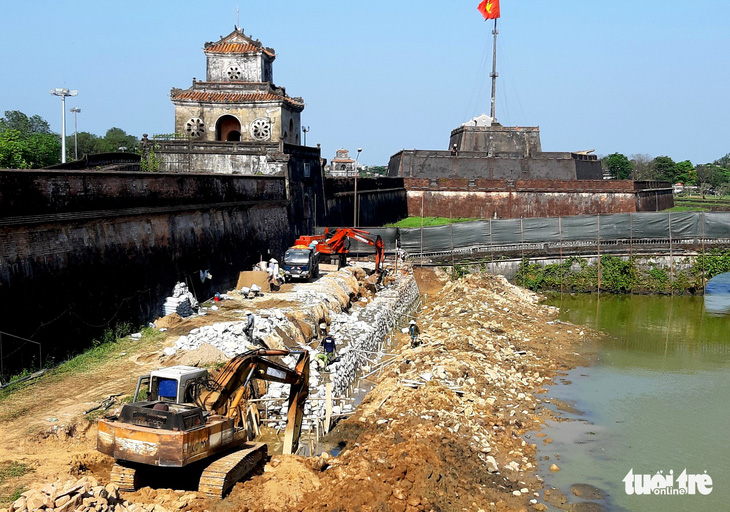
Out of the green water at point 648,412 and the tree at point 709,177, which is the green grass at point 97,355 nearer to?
the green water at point 648,412

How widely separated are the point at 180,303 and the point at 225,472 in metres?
11.8

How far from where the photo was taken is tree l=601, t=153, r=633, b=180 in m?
100

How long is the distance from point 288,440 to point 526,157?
43.5 m

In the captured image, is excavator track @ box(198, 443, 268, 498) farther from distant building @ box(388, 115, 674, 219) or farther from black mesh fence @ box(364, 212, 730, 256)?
distant building @ box(388, 115, 674, 219)

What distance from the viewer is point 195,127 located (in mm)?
36219

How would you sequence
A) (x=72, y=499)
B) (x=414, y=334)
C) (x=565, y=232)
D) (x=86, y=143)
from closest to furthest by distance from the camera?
(x=72, y=499) < (x=414, y=334) < (x=565, y=232) < (x=86, y=143)

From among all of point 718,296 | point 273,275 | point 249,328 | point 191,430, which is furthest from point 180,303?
point 718,296

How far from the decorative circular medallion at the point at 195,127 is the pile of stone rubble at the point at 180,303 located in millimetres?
16327

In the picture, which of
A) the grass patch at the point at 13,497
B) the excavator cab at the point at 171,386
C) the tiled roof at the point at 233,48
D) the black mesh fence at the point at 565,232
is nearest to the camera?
the grass patch at the point at 13,497

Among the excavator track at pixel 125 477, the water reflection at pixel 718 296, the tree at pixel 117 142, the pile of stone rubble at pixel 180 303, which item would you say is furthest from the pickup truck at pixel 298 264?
the tree at pixel 117 142

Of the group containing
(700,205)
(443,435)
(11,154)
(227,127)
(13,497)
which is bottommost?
(443,435)

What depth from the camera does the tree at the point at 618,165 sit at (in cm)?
10031

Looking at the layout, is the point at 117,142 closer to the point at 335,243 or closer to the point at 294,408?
the point at 335,243

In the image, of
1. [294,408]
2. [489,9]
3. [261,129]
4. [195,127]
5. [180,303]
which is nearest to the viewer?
[294,408]
